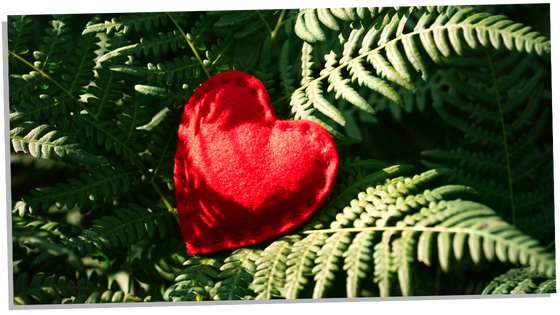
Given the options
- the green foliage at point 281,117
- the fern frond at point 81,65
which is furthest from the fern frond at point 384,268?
the fern frond at point 81,65

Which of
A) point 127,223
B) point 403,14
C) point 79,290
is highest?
point 403,14

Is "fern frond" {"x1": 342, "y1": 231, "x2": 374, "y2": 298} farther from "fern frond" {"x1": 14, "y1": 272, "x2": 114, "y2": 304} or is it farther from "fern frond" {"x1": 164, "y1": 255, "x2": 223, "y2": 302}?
"fern frond" {"x1": 14, "y1": 272, "x2": 114, "y2": 304}

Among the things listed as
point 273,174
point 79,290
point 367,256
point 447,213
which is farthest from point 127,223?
point 447,213

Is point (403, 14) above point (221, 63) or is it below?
above

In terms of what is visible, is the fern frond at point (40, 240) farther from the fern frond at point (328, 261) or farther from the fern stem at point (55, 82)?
the fern frond at point (328, 261)

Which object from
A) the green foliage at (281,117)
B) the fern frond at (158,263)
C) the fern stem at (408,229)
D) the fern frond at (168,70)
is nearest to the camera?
the fern stem at (408,229)

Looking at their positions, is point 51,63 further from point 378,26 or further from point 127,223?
point 378,26

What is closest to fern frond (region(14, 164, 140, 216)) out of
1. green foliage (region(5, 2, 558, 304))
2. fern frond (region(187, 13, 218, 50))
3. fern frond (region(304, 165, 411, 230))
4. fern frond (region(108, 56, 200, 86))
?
green foliage (region(5, 2, 558, 304))

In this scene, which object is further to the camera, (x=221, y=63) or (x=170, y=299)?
(x=221, y=63)
